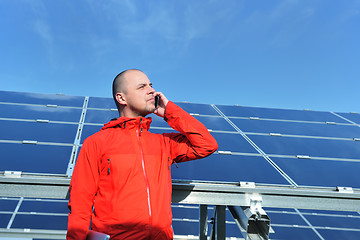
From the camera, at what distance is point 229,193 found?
10.8 feet

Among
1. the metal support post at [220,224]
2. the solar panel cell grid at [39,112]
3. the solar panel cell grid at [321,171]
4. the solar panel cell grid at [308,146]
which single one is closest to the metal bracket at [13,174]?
the solar panel cell grid at [39,112]

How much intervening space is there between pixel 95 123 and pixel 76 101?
150 cm

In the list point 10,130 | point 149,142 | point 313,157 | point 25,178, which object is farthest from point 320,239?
point 10,130

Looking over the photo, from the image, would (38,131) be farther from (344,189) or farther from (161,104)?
(344,189)

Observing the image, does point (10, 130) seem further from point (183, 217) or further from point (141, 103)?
point (183, 217)

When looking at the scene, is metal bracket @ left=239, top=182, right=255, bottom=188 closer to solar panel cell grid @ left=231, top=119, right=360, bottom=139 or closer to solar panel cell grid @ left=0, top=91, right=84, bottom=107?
solar panel cell grid @ left=231, top=119, right=360, bottom=139

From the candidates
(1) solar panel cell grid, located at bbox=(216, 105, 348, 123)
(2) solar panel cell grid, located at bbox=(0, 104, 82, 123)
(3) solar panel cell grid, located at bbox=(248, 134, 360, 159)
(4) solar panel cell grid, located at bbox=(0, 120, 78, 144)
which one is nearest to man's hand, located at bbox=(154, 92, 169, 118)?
(4) solar panel cell grid, located at bbox=(0, 120, 78, 144)

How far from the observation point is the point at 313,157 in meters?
4.28

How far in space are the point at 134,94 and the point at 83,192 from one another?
960 millimetres

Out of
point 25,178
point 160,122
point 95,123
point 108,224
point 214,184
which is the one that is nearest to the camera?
point 108,224

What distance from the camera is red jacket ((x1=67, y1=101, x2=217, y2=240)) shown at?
2.41 meters

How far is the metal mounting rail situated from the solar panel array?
11 cm

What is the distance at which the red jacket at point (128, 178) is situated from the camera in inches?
94.8

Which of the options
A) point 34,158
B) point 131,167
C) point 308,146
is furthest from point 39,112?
point 308,146
